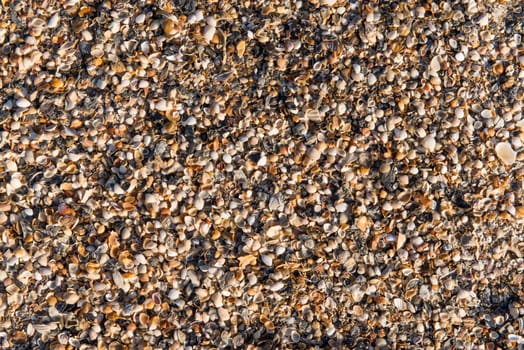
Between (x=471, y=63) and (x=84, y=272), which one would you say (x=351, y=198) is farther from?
(x=84, y=272)

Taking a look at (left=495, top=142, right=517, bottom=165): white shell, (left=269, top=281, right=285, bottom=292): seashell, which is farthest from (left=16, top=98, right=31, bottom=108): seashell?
(left=495, top=142, right=517, bottom=165): white shell

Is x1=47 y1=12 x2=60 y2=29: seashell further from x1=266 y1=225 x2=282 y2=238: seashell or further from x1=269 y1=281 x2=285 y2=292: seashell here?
x1=269 y1=281 x2=285 y2=292: seashell

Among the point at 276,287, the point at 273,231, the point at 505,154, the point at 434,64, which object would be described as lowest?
the point at 276,287

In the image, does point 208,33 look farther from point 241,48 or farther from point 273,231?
point 273,231

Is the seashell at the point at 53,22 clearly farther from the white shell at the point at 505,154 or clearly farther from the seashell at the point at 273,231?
the white shell at the point at 505,154

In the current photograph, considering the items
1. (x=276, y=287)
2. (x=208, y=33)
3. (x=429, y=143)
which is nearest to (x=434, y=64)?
(x=429, y=143)

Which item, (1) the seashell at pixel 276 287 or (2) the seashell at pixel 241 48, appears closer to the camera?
(1) the seashell at pixel 276 287

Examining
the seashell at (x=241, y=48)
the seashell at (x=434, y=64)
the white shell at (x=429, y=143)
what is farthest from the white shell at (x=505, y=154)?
the seashell at (x=241, y=48)

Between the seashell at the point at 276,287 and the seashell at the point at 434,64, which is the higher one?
the seashell at the point at 434,64

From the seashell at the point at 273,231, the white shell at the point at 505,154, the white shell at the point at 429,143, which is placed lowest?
the seashell at the point at 273,231

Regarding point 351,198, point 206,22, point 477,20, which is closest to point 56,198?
point 206,22
